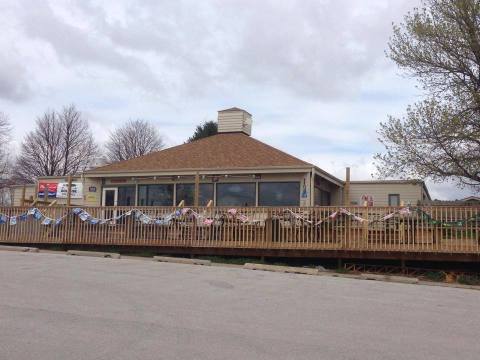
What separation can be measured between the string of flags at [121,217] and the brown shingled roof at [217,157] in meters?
4.37

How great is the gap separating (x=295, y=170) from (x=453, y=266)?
7.00 metres

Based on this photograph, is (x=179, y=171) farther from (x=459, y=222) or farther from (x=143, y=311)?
(x=143, y=311)

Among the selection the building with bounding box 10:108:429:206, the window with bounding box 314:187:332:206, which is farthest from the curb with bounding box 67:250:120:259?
the window with bounding box 314:187:332:206

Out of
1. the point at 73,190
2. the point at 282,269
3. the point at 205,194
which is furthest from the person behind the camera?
the point at 73,190

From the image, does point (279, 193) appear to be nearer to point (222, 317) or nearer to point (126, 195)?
point (126, 195)

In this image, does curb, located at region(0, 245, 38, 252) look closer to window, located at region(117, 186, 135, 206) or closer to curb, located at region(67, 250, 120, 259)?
curb, located at region(67, 250, 120, 259)

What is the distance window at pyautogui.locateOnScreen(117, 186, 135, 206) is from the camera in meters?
23.6

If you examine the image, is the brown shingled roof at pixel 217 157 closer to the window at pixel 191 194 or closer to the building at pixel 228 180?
the building at pixel 228 180

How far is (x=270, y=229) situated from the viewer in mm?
16094

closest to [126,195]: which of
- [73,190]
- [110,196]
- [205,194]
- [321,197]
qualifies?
[110,196]

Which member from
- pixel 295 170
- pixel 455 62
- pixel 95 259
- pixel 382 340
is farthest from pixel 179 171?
pixel 382 340

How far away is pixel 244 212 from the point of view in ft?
54.5

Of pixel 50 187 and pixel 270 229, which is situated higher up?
pixel 50 187

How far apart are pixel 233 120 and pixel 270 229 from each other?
11616 millimetres
